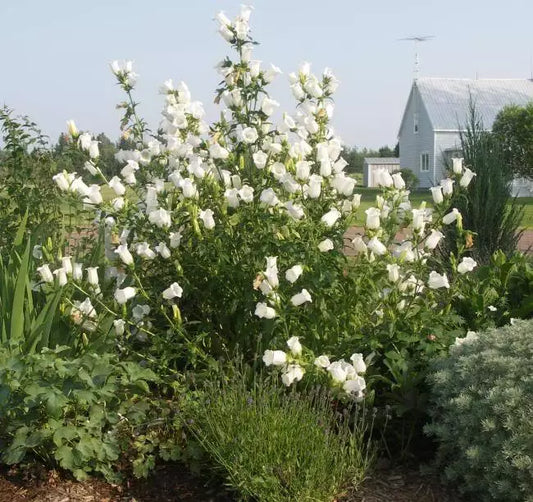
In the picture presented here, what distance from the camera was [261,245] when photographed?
13.7 ft

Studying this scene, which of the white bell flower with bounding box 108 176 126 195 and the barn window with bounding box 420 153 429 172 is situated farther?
the barn window with bounding box 420 153 429 172

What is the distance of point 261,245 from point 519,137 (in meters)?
29.1

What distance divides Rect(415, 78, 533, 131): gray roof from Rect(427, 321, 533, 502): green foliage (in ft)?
122

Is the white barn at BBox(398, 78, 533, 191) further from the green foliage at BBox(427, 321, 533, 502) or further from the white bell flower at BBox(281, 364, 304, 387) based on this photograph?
the white bell flower at BBox(281, 364, 304, 387)

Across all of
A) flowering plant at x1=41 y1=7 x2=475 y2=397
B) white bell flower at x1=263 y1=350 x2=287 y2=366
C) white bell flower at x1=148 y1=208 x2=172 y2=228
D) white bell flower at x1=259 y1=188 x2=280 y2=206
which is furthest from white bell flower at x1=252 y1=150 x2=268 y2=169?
white bell flower at x1=263 y1=350 x2=287 y2=366

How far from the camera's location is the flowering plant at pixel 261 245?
404cm

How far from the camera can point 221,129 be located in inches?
187

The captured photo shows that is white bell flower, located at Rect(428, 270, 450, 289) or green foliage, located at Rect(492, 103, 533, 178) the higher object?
green foliage, located at Rect(492, 103, 533, 178)

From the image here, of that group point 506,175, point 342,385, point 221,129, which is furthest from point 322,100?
point 506,175

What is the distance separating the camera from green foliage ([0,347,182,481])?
3416mm

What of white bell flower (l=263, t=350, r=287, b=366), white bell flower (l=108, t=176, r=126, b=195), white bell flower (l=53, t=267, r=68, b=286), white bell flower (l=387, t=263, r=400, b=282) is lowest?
white bell flower (l=263, t=350, r=287, b=366)

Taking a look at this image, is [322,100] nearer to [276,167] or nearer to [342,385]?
[276,167]

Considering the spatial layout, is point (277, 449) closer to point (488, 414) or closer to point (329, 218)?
point (488, 414)

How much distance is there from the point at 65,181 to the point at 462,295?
7.70 ft
